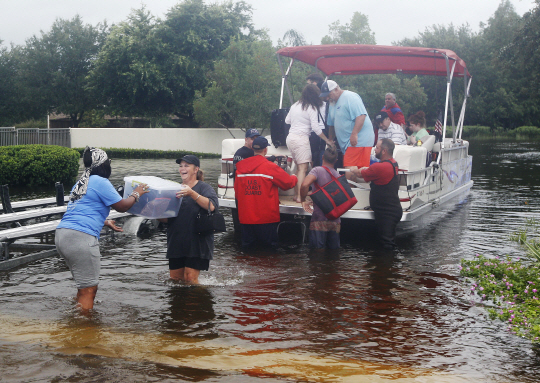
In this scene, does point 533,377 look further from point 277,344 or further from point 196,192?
point 196,192

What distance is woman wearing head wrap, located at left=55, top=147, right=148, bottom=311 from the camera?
17.5 ft

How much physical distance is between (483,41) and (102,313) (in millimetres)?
64258

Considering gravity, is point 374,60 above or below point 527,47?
below

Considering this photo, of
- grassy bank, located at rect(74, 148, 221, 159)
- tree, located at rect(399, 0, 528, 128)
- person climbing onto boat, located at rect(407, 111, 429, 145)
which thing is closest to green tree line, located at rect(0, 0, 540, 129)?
grassy bank, located at rect(74, 148, 221, 159)

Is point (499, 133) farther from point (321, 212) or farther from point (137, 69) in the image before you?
point (321, 212)

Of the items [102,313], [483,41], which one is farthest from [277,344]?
Answer: [483,41]

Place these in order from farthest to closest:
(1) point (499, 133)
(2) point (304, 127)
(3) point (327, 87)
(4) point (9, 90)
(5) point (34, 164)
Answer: (1) point (499, 133), (4) point (9, 90), (5) point (34, 164), (2) point (304, 127), (3) point (327, 87)

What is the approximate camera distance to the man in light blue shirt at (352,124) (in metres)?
9.09

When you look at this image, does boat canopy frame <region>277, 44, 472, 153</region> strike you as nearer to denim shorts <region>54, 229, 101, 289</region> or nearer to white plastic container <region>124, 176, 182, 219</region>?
white plastic container <region>124, 176, 182, 219</region>

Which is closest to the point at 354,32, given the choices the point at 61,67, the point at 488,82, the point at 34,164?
the point at 488,82

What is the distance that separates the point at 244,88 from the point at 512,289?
29.0 metres

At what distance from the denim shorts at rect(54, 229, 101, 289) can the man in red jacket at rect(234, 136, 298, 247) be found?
3185 millimetres

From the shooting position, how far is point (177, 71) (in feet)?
130

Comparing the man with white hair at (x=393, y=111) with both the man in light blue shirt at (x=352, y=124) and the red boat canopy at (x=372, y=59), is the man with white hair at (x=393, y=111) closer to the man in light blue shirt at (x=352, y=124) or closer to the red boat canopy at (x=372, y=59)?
the red boat canopy at (x=372, y=59)
